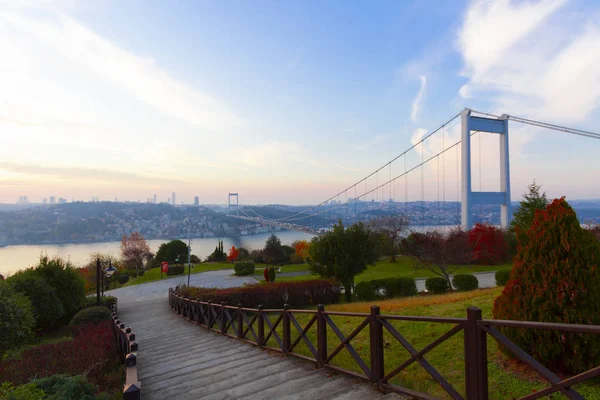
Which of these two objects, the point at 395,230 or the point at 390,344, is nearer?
the point at 390,344

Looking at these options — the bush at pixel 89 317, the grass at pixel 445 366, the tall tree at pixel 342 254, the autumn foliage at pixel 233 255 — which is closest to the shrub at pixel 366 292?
the tall tree at pixel 342 254

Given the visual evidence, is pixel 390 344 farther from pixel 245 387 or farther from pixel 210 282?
pixel 210 282

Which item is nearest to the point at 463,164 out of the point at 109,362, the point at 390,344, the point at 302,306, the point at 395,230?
the point at 395,230

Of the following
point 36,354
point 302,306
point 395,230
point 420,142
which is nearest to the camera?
point 36,354

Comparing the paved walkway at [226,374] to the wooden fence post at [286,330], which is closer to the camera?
the paved walkway at [226,374]

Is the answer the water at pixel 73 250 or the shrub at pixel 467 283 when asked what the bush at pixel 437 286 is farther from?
the water at pixel 73 250

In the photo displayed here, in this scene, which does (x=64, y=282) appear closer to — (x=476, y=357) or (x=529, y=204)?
(x=476, y=357)

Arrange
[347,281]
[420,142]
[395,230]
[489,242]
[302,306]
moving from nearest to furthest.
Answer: [302,306], [347,281], [489,242], [395,230], [420,142]

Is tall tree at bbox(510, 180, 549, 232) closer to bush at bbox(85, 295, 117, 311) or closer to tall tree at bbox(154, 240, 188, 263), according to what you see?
bush at bbox(85, 295, 117, 311)
